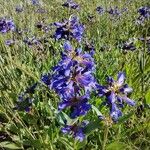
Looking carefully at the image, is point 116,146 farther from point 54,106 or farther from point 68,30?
point 68,30

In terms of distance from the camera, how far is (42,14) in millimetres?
7117

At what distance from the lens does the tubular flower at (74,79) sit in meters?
1.63

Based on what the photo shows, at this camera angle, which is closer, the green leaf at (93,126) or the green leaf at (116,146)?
the green leaf at (93,126)

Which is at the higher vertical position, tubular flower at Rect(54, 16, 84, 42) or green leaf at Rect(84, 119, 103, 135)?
tubular flower at Rect(54, 16, 84, 42)

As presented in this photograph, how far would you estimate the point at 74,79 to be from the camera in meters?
1.64

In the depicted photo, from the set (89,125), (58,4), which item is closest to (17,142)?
(89,125)

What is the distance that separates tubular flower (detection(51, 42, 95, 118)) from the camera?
64.2 inches

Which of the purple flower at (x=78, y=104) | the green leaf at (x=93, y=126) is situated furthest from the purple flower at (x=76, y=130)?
the purple flower at (x=78, y=104)

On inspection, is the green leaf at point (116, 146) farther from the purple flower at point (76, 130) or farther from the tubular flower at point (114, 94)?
the tubular flower at point (114, 94)

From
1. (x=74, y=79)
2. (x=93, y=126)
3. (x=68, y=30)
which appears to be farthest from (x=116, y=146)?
(x=68, y=30)

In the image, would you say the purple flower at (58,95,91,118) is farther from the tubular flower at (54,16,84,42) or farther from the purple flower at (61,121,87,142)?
the tubular flower at (54,16,84,42)

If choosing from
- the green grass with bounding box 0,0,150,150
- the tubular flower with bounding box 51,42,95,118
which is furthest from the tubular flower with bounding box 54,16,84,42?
the tubular flower with bounding box 51,42,95,118

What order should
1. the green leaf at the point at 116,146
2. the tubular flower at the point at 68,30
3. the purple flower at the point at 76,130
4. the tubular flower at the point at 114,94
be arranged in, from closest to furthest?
1. the tubular flower at the point at 114,94
2. the purple flower at the point at 76,130
3. the green leaf at the point at 116,146
4. the tubular flower at the point at 68,30

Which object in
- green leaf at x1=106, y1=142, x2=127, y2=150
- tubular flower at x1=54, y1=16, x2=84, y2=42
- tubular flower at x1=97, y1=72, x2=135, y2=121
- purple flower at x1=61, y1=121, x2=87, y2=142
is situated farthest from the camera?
tubular flower at x1=54, y1=16, x2=84, y2=42
